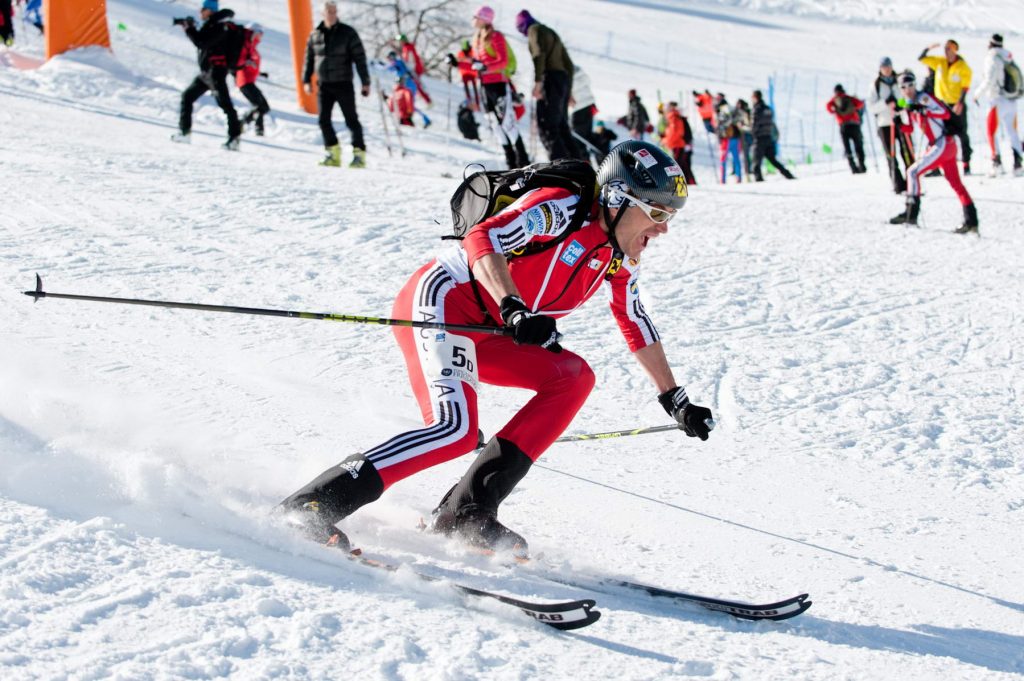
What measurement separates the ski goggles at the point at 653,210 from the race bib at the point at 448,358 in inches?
28.3

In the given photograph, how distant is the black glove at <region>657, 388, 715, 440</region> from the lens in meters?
3.63

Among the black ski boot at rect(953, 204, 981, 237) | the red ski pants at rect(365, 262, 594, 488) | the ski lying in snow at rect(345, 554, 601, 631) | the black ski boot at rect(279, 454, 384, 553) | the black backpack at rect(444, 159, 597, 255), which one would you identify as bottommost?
the black ski boot at rect(953, 204, 981, 237)

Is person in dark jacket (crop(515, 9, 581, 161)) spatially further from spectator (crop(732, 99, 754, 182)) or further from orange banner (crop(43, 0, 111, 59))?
spectator (crop(732, 99, 754, 182))

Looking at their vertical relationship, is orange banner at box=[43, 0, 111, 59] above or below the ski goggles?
above

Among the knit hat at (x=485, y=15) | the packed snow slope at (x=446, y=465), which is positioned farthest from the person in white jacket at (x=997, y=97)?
the knit hat at (x=485, y=15)

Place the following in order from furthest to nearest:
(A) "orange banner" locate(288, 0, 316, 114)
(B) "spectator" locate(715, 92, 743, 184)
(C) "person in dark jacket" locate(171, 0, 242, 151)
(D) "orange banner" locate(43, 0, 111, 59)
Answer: (B) "spectator" locate(715, 92, 743, 184) < (A) "orange banner" locate(288, 0, 316, 114) < (D) "orange banner" locate(43, 0, 111, 59) < (C) "person in dark jacket" locate(171, 0, 242, 151)

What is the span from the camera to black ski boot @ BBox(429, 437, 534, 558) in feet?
10.9

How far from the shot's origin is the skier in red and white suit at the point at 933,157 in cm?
955

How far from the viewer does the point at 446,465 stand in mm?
4406

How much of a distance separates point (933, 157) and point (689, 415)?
7.11 metres

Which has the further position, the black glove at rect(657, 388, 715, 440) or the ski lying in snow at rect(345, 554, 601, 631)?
the black glove at rect(657, 388, 715, 440)

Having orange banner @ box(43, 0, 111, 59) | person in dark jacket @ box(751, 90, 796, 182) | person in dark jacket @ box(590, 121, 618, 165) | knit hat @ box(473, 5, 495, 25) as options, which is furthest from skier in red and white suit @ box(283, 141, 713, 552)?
person in dark jacket @ box(751, 90, 796, 182)

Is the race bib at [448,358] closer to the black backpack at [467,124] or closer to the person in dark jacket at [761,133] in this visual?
the person in dark jacket at [761,133]

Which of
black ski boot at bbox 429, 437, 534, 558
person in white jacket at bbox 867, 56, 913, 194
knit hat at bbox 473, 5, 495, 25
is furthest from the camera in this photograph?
person in white jacket at bbox 867, 56, 913, 194
